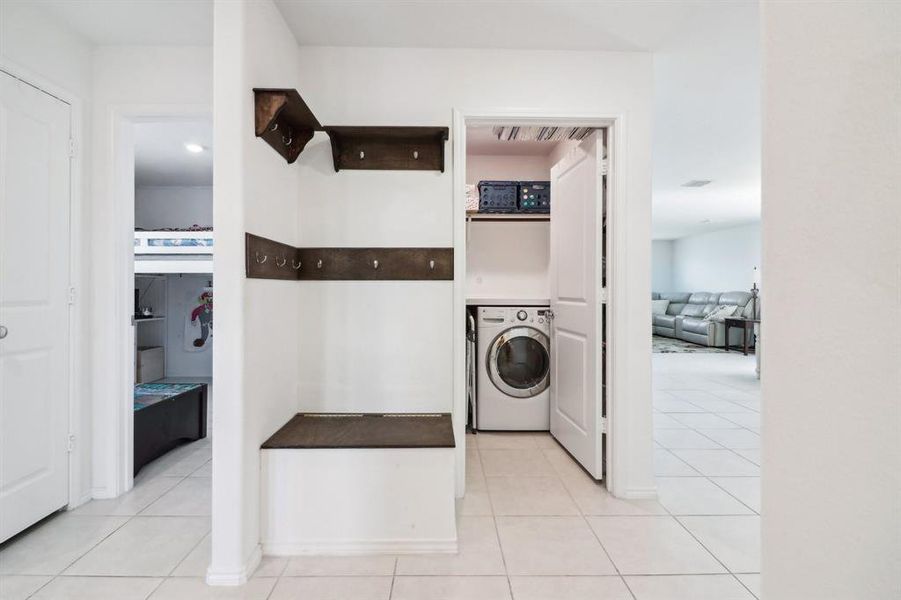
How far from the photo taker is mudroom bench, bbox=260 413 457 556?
1.82 meters

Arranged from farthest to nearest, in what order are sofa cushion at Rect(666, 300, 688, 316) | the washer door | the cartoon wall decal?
sofa cushion at Rect(666, 300, 688, 316), the cartoon wall decal, the washer door

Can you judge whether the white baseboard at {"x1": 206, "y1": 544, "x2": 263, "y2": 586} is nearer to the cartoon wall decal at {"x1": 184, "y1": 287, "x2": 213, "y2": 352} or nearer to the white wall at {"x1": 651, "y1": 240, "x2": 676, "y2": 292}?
the cartoon wall decal at {"x1": 184, "y1": 287, "x2": 213, "y2": 352}

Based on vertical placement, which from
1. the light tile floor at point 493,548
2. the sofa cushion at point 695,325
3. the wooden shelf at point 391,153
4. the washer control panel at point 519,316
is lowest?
the light tile floor at point 493,548

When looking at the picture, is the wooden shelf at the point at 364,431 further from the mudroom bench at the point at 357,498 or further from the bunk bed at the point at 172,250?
the bunk bed at the point at 172,250

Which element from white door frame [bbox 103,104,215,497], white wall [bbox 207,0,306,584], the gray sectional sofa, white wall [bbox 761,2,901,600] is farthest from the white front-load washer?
the gray sectional sofa

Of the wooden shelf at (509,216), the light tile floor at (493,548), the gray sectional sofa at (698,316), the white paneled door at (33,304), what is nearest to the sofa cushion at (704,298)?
the gray sectional sofa at (698,316)

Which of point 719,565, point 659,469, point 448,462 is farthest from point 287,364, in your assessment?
point 659,469

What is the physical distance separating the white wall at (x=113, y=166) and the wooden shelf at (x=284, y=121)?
0.60 metres

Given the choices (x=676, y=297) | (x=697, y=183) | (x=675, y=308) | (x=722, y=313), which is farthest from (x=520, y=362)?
(x=676, y=297)

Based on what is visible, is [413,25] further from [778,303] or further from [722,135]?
[722,135]

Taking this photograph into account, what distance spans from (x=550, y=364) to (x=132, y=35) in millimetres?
3199

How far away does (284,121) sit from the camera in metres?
2.02

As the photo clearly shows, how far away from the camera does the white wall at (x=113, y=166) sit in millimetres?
2303

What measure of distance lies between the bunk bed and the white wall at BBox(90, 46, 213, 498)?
1546 mm
